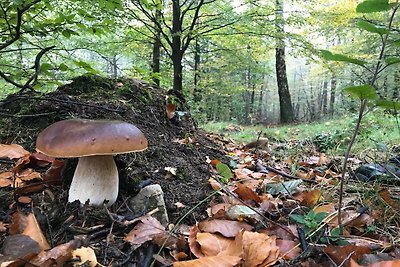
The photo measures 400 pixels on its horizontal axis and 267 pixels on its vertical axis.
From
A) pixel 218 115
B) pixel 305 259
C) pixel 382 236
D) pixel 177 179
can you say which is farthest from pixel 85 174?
pixel 218 115

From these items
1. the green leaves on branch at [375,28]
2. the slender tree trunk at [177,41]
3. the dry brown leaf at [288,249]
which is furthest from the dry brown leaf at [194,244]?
the slender tree trunk at [177,41]

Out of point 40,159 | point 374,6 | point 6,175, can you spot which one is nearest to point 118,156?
point 40,159

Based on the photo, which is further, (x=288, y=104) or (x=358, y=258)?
(x=288, y=104)

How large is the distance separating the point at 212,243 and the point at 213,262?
17 centimetres

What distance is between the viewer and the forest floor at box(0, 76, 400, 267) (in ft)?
3.46

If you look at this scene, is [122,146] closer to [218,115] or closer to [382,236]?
[382,236]

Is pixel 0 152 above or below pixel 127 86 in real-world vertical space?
below

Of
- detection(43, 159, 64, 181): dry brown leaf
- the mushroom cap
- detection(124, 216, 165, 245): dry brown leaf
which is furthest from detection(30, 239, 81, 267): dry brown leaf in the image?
detection(43, 159, 64, 181): dry brown leaf

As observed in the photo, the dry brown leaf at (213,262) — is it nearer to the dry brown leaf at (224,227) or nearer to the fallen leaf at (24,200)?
the dry brown leaf at (224,227)

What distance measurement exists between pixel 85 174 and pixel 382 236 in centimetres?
128

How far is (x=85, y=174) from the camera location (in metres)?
1.33

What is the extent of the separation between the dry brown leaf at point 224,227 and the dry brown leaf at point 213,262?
228mm

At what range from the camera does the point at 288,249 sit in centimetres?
115

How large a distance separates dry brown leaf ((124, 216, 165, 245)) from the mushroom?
22 centimetres
